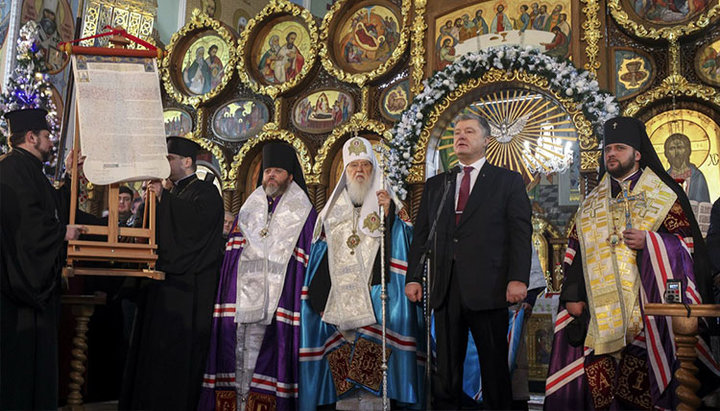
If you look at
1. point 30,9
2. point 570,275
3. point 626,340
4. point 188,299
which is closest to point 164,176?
point 188,299

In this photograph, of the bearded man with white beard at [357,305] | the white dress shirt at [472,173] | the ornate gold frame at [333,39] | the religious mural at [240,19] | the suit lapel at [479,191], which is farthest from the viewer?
the religious mural at [240,19]

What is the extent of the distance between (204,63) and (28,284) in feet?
23.8

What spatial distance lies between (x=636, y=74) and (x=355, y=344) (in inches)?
196

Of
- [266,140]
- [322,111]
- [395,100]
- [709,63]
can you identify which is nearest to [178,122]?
[266,140]

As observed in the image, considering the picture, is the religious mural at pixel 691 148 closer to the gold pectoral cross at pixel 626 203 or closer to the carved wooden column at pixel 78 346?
the gold pectoral cross at pixel 626 203

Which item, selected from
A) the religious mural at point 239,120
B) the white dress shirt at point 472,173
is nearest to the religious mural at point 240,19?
the religious mural at point 239,120

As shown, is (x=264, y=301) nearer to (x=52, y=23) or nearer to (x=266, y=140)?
(x=266, y=140)

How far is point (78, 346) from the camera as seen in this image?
5.02 metres

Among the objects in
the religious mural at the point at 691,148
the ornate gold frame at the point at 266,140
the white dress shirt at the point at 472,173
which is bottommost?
the white dress shirt at the point at 472,173

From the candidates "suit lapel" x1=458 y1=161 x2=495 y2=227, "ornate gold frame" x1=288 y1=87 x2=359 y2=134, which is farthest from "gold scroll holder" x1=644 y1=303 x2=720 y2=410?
"ornate gold frame" x1=288 y1=87 x2=359 y2=134

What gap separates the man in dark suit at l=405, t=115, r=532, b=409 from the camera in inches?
150

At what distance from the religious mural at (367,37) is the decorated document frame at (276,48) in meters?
0.52

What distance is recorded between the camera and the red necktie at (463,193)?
13.6 ft

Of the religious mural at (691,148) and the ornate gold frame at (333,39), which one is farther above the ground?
the ornate gold frame at (333,39)
